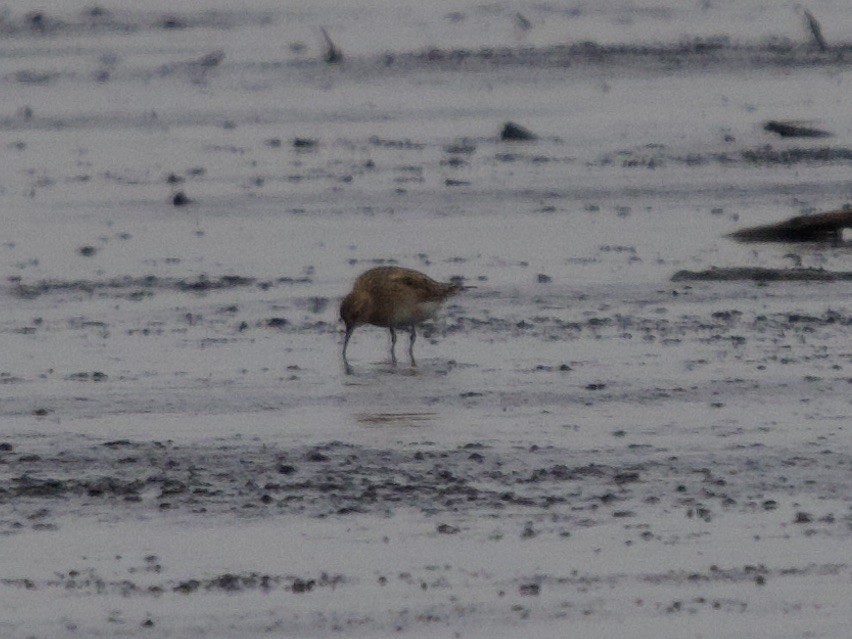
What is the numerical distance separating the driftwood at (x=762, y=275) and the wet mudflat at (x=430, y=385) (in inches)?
1.2

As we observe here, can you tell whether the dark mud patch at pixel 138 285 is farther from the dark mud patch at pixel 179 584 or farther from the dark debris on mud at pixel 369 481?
the dark mud patch at pixel 179 584

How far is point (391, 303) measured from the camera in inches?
537

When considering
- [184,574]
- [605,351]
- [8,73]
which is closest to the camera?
[184,574]

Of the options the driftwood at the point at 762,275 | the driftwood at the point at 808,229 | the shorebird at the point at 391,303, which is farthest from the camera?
the driftwood at the point at 808,229

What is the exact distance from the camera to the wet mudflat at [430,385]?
26.7ft

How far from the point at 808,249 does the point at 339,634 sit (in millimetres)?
10613

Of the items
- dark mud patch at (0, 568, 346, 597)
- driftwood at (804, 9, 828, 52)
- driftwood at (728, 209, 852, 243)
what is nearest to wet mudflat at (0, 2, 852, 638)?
dark mud patch at (0, 568, 346, 597)

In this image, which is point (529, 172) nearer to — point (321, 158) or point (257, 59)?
point (321, 158)

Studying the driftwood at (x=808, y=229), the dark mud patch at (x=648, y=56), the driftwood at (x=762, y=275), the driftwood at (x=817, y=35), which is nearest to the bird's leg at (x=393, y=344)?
the driftwood at (x=762, y=275)

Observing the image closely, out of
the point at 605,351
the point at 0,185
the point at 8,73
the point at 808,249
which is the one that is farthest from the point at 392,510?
the point at 8,73

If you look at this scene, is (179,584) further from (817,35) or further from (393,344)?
(817,35)

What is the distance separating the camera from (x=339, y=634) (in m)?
7.53

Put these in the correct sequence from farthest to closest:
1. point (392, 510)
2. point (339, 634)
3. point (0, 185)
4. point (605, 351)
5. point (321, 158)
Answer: point (321, 158), point (0, 185), point (605, 351), point (392, 510), point (339, 634)

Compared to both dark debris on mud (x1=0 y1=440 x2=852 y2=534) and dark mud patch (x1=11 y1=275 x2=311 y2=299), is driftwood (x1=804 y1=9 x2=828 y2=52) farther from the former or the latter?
dark debris on mud (x1=0 y1=440 x2=852 y2=534)
